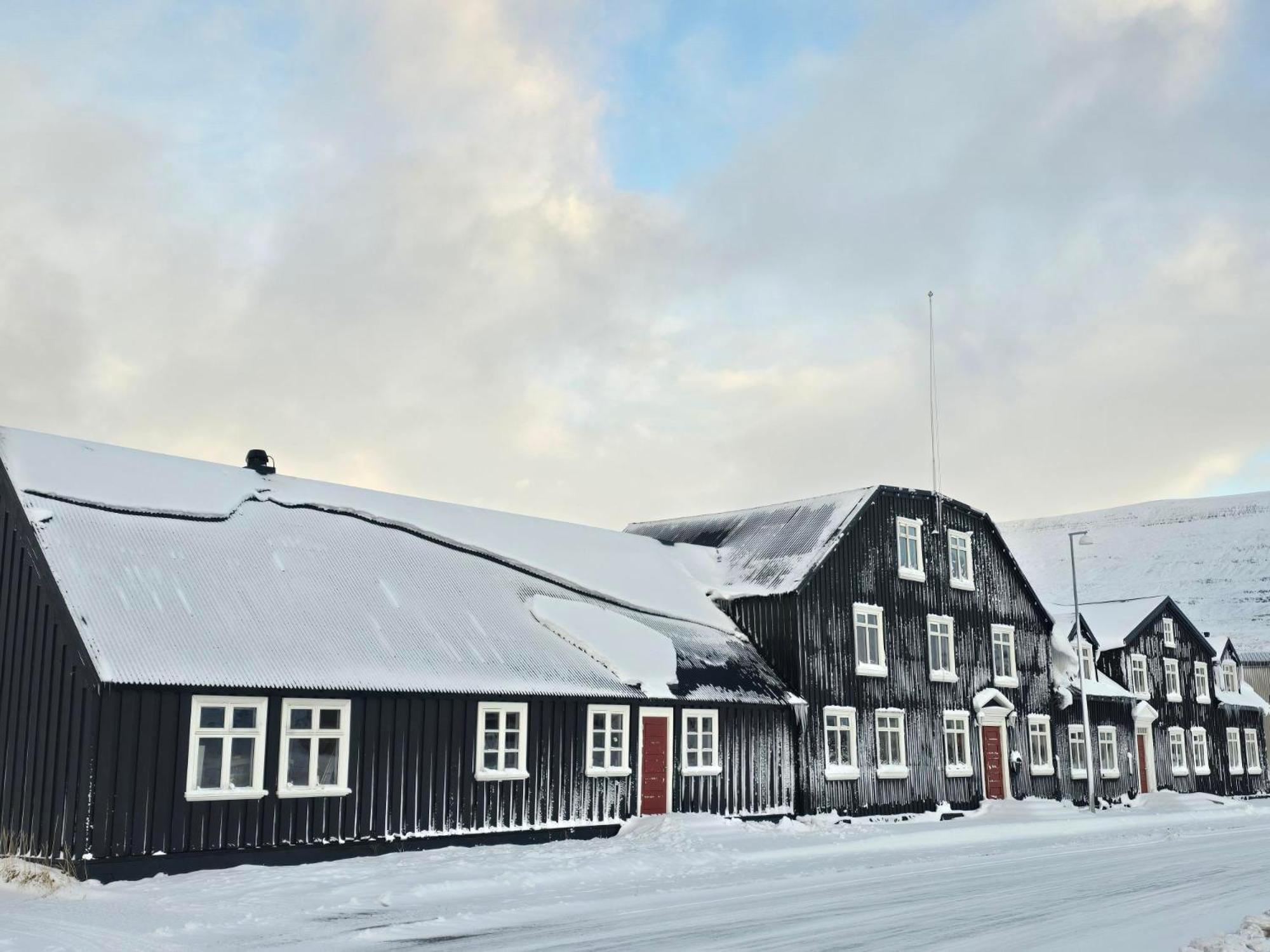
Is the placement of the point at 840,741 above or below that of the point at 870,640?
below

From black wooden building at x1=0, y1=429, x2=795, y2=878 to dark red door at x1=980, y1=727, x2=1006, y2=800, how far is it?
10.5 m

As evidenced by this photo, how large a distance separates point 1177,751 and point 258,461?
41.1 m

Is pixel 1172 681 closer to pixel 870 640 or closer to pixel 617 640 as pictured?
pixel 870 640

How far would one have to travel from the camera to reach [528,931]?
46.6ft

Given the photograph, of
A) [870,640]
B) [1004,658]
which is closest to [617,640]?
[870,640]

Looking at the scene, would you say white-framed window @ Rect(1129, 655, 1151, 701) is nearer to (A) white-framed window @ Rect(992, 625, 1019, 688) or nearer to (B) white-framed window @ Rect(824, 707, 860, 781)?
(A) white-framed window @ Rect(992, 625, 1019, 688)

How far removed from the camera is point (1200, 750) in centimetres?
5341

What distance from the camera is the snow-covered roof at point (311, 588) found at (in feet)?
70.6

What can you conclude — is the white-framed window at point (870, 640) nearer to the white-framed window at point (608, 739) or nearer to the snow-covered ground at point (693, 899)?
the snow-covered ground at point (693, 899)

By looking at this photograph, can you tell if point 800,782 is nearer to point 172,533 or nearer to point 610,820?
point 610,820

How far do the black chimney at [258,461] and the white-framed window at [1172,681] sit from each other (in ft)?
131

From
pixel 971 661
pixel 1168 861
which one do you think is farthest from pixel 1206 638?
pixel 1168 861

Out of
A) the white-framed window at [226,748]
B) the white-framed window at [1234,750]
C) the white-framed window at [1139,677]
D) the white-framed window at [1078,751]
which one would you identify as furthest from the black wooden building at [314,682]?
the white-framed window at [1234,750]

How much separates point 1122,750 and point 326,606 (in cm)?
3557
